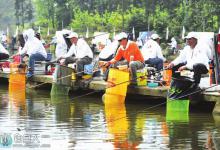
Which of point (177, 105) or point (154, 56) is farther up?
point (154, 56)

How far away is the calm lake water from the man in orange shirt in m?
0.77

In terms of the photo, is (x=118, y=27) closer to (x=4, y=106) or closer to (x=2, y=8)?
(x=4, y=106)

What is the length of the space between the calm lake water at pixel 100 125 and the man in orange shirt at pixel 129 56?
0.77m

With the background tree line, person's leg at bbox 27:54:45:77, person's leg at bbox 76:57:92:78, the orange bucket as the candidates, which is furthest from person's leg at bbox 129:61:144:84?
the background tree line

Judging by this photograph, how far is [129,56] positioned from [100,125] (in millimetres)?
3452

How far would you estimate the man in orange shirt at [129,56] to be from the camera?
14695 millimetres

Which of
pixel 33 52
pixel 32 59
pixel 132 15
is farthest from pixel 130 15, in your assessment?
pixel 32 59

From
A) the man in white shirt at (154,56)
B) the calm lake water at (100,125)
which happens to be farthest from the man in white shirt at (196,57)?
the man in white shirt at (154,56)

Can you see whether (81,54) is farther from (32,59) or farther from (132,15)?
(132,15)

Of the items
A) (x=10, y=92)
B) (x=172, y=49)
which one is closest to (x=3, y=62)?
(x=10, y=92)

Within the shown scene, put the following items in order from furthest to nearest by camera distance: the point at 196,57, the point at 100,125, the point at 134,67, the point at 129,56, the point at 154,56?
the point at 154,56 → the point at 129,56 → the point at 134,67 → the point at 196,57 → the point at 100,125

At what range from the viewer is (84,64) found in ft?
53.8

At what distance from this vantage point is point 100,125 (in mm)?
11836

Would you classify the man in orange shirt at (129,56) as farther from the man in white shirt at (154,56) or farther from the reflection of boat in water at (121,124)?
the man in white shirt at (154,56)
